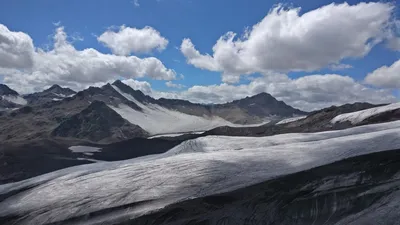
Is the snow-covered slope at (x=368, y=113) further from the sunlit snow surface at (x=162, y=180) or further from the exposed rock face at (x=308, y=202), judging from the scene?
the exposed rock face at (x=308, y=202)

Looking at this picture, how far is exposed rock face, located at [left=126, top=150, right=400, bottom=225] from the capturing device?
11.3 metres

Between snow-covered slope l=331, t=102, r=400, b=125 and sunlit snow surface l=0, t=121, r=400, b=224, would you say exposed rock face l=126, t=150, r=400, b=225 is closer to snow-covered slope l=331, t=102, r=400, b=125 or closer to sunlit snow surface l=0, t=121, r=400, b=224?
sunlit snow surface l=0, t=121, r=400, b=224

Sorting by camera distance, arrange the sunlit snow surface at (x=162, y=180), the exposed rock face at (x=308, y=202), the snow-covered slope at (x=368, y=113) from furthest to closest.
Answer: the snow-covered slope at (x=368, y=113) < the sunlit snow surface at (x=162, y=180) < the exposed rock face at (x=308, y=202)

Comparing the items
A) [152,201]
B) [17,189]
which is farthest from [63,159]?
[152,201]

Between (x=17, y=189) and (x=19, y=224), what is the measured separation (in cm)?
323

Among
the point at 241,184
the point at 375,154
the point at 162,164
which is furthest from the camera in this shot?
the point at 162,164

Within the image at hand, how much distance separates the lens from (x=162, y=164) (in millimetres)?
14539

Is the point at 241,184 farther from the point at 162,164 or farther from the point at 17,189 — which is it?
the point at 17,189

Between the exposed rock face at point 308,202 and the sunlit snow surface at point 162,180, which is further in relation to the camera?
the sunlit snow surface at point 162,180

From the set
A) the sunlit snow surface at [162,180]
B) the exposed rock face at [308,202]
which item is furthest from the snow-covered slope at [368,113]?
the exposed rock face at [308,202]

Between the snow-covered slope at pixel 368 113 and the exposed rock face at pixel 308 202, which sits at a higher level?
the snow-covered slope at pixel 368 113

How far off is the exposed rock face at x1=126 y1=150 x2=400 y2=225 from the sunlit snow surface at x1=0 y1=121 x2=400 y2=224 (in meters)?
0.36

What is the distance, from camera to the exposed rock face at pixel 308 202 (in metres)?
11.3

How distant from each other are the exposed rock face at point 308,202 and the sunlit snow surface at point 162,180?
14.0 inches
